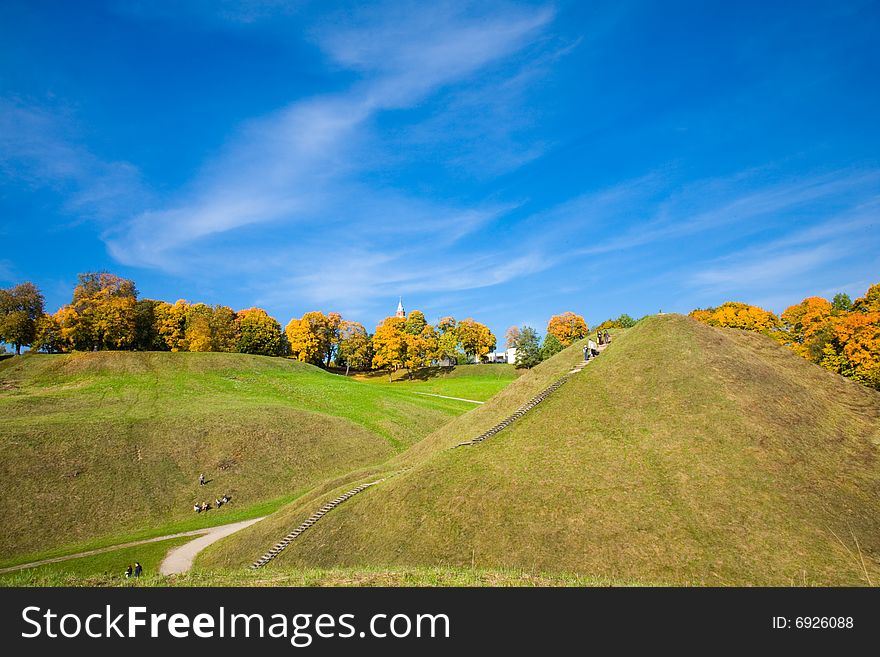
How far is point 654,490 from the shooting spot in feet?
84.9

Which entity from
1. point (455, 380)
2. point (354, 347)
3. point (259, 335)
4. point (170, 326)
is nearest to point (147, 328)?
point (170, 326)

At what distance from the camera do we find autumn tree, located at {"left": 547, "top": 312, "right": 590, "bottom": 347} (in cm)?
17027

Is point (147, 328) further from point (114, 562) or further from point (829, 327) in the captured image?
point (829, 327)

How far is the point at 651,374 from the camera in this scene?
36.6m

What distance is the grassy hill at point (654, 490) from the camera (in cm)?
2184

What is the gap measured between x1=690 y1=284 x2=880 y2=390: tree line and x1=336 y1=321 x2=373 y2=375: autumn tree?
9375cm

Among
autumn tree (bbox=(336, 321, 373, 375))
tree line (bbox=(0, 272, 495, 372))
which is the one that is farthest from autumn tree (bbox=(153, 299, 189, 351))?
autumn tree (bbox=(336, 321, 373, 375))

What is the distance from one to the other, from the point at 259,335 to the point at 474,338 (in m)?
66.3

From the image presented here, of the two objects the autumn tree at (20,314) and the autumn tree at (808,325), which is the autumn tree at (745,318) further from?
the autumn tree at (20,314)
